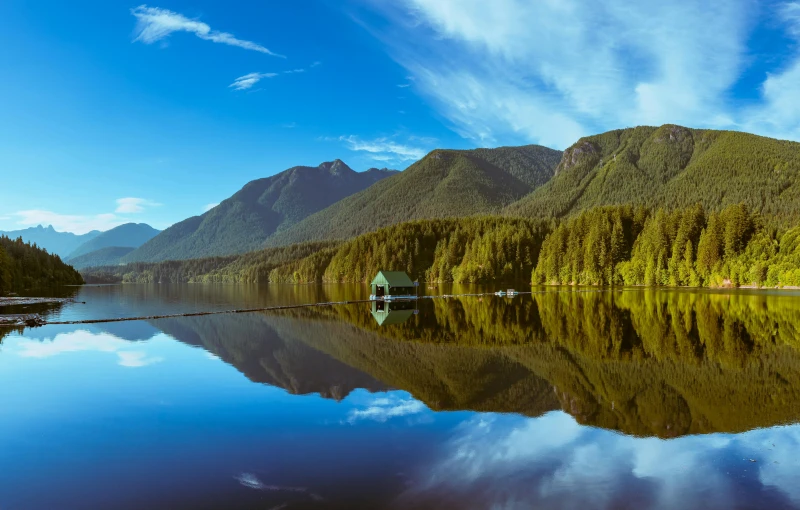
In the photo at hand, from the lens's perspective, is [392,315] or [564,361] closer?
[564,361]

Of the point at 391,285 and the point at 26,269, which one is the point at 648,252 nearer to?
the point at 391,285

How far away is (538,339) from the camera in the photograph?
40844 millimetres

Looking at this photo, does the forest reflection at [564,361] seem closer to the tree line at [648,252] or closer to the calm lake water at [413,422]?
the calm lake water at [413,422]

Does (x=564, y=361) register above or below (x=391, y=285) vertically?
below

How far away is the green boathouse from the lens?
94062 mm

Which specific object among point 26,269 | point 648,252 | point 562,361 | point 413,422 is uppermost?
point 26,269

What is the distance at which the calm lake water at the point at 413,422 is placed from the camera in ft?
48.0

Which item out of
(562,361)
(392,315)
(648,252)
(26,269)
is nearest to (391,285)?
(392,315)

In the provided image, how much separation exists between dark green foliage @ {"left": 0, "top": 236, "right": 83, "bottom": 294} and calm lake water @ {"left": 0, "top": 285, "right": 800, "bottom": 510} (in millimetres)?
111521

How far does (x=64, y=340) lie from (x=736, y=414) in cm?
5474

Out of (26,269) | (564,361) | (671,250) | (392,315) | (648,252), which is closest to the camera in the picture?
(564,361)

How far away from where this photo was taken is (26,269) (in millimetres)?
161625

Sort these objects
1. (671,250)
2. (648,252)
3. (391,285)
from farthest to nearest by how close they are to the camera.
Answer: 1. (648,252)
2. (671,250)
3. (391,285)

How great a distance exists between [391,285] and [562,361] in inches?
2478
